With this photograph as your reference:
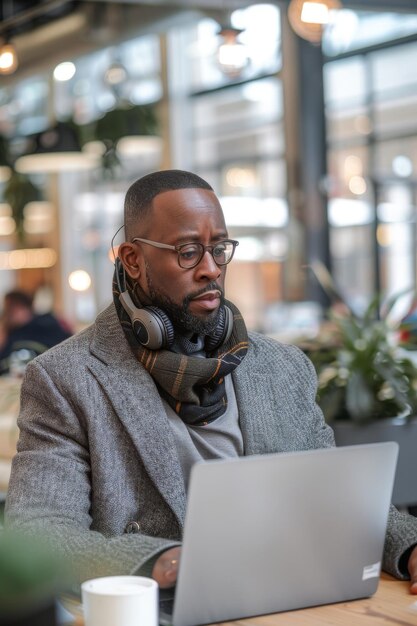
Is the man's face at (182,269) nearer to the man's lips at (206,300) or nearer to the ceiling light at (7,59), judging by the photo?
the man's lips at (206,300)

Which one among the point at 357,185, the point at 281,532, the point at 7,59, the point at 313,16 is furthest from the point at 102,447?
the point at 357,185

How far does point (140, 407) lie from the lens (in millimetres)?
1972

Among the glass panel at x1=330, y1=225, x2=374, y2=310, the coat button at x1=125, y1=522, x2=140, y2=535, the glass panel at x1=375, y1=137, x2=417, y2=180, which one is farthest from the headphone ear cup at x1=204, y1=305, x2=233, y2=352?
the glass panel at x1=330, y1=225, x2=374, y2=310

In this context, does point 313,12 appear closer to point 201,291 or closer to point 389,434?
point 389,434

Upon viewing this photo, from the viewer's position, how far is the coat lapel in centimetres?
193

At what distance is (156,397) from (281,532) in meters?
0.57

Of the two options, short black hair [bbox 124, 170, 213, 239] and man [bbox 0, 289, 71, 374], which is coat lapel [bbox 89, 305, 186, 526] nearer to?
short black hair [bbox 124, 170, 213, 239]

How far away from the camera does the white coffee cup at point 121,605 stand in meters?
1.29

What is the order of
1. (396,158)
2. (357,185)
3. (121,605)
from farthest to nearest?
(357,185)
(396,158)
(121,605)

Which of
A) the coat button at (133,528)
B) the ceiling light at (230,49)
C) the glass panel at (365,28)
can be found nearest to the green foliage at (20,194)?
the glass panel at (365,28)

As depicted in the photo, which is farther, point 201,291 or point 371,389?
point 371,389

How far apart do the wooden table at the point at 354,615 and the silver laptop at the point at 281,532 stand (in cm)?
1

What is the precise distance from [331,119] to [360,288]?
68.0 inches

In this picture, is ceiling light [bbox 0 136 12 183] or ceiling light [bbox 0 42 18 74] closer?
ceiling light [bbox 0 42 18 74]
